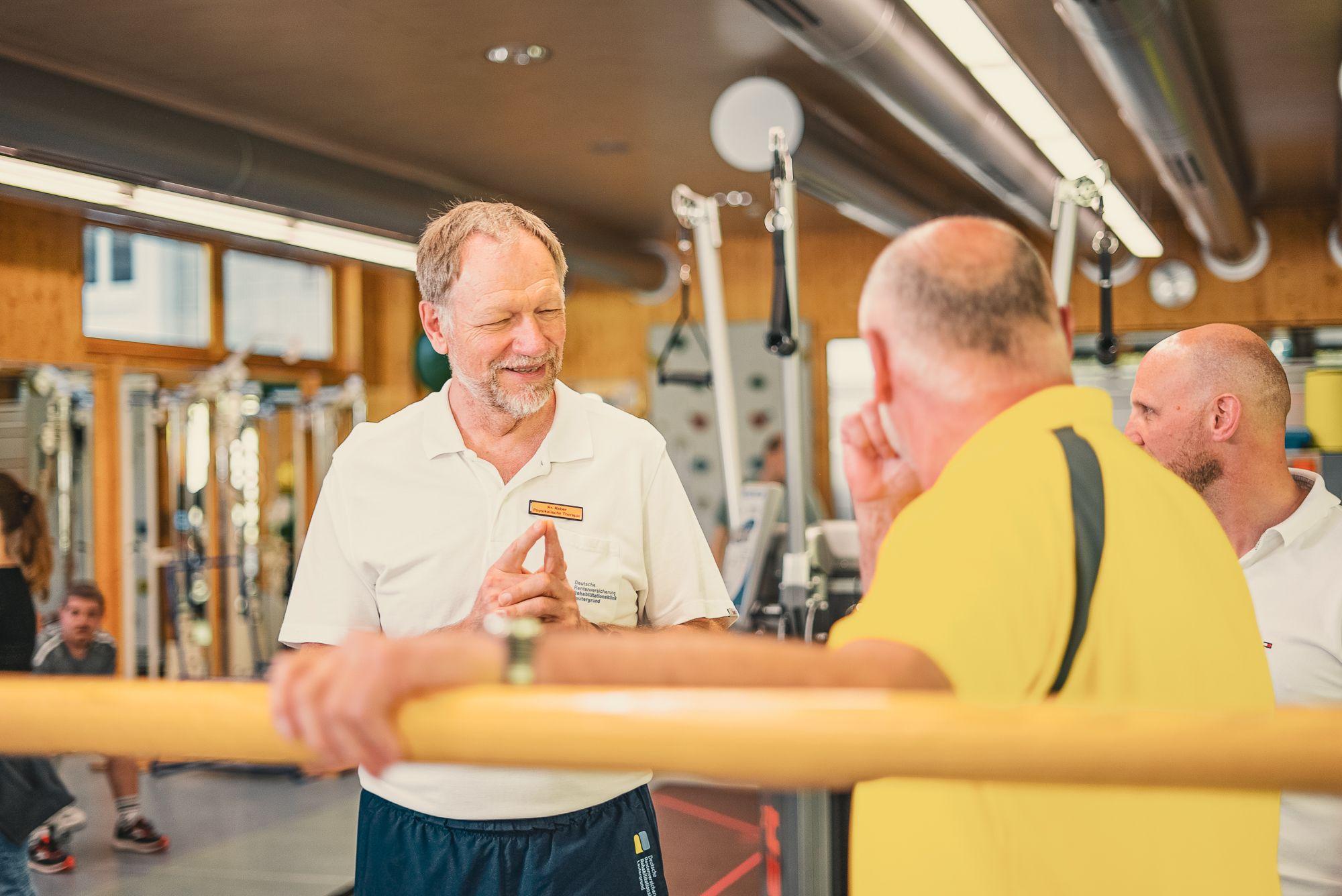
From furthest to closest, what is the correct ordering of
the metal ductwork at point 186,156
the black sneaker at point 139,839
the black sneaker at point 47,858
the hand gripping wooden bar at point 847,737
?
the black sneaker at point 139,839 → the black sneaker at point 47,858 → the metal ductwork at point 186,156 → the hand gripping wooden bar at point 847,737

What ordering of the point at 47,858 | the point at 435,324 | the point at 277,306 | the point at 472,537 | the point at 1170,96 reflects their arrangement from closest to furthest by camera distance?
the point at 472,537 → the point at 435,324 → the point at 1170,96 → the point at 47,858 → the point at 277,306

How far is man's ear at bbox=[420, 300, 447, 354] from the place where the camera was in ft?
6.46

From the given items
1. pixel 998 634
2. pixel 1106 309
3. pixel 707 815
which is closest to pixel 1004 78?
pixel 1106 309

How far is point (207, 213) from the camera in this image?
592 centimetres

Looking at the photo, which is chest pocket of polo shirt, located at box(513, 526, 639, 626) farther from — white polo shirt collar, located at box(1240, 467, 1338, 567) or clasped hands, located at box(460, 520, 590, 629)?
white polo shirt collar, located at box(1240, 467, 1338, 567)

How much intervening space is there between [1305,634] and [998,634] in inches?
56.5

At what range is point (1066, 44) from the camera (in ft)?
18.9

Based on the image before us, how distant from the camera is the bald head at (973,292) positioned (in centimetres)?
106

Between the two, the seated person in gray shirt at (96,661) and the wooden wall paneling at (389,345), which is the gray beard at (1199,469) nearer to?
the seated person in gray shirt at (96,661)

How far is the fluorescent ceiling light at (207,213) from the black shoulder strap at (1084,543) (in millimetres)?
4887

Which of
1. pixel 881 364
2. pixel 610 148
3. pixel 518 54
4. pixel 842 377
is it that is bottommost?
pixel 881 364

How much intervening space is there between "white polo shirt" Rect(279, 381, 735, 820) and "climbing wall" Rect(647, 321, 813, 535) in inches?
325

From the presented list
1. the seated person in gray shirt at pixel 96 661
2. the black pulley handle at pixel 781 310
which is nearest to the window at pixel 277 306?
the seated person in gray shirt at pixel 96 661

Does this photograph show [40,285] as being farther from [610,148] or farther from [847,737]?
[847,737]
